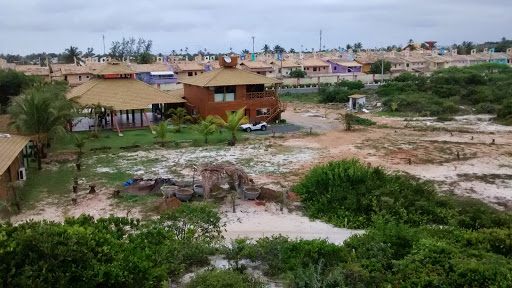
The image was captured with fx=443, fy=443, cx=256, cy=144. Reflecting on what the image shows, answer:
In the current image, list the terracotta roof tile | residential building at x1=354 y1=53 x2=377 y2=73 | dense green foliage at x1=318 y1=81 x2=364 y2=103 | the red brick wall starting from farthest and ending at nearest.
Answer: residential building at x1=354 y1=53 x2=377 y2=73
dense green foliage at x1=318 y1=81 x2=364 y2=103
the red brick wall
the terracotta roof tile

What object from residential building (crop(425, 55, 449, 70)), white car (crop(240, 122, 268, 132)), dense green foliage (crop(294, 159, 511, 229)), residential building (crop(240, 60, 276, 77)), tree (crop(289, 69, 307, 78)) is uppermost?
residential building (crop(425, 55, 449, 70))

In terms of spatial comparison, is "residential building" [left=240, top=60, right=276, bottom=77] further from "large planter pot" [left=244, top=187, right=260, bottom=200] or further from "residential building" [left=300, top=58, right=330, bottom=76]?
"large planter pot" [left=244, top=187, right=260, bottom=200]

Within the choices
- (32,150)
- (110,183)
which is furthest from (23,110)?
(110,183)

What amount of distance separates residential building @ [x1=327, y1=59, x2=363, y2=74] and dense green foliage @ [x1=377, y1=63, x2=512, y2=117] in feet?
57.6

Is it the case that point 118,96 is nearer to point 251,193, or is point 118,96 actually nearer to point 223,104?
point 223,104

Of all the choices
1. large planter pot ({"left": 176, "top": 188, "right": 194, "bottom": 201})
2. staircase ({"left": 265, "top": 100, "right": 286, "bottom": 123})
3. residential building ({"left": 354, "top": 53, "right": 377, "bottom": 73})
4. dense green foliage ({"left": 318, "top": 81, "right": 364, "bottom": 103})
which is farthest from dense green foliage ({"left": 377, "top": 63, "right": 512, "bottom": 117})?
large planter pot ({"left": 176, "top": 188, "right": 194, "bottom": 201})

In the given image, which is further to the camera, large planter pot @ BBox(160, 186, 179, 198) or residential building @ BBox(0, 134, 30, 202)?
large planter pot @ BBox(160, 186, 179, 198)

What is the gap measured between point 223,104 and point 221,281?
27.4 metres

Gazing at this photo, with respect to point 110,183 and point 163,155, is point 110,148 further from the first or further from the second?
point 110,183

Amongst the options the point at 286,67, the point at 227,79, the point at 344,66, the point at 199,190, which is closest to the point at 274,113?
the point at 227,79

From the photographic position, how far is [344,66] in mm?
75562

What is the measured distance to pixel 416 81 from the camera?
55.7 m

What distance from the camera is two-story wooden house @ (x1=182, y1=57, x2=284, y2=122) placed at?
35031 mm

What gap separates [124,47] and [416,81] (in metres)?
87.9
